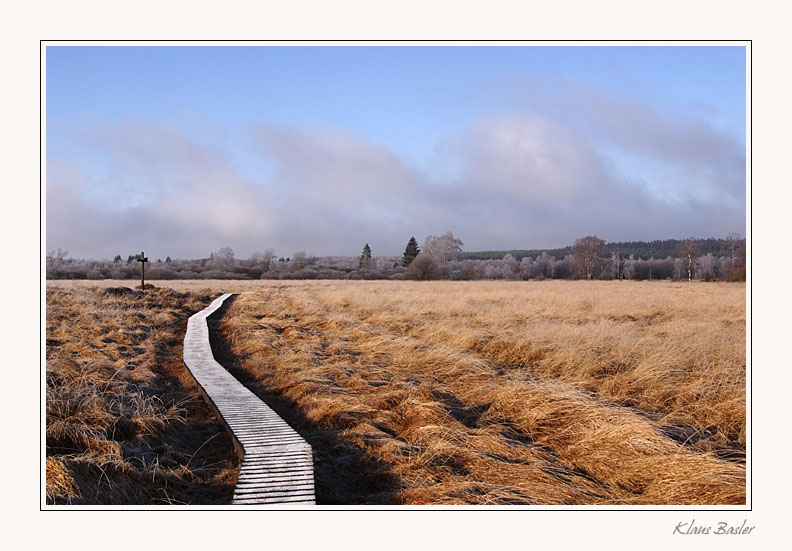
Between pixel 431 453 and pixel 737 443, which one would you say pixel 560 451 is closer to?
pixel 431 453

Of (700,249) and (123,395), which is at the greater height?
(700,249)

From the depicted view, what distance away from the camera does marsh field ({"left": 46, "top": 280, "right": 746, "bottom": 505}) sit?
16.5 feet

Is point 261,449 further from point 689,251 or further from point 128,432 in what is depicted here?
point 689,251

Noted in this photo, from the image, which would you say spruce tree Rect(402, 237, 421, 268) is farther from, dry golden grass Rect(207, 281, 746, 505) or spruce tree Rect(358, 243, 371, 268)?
dry golden grass Rect(207, 281, 746, 505)

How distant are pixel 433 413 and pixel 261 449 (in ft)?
8.33

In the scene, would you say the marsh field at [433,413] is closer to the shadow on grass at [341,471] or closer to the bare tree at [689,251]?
the shadow on grass at [341,471]

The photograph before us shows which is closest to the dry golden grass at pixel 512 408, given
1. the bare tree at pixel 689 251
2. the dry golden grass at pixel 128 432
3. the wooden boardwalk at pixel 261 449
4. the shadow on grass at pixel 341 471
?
the shadow on grass at pixel 341 471

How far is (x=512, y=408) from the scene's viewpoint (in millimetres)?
7469

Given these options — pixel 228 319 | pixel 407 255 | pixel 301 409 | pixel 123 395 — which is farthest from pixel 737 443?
pixel 407 255

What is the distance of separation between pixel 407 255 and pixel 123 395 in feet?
240

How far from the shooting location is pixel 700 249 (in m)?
54.9

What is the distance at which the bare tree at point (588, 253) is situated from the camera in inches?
2601

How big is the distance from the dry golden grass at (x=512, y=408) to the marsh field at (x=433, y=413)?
28 mm
